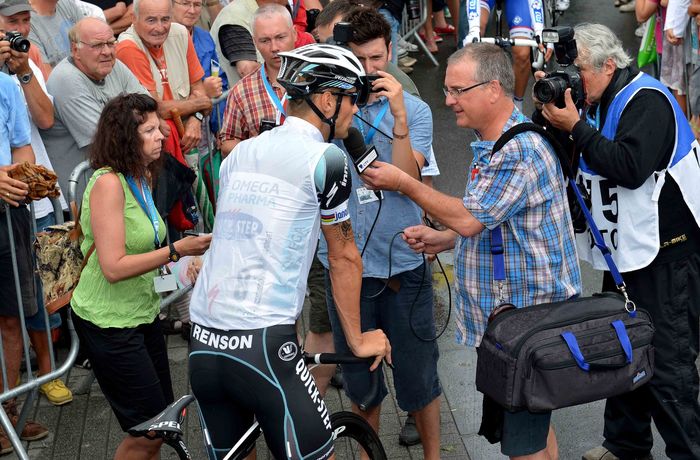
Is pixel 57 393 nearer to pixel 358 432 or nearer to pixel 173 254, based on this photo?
pixel 173 254

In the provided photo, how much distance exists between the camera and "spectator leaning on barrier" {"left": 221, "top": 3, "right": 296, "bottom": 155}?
18.8ft

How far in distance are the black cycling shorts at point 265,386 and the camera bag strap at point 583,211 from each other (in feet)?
3.21

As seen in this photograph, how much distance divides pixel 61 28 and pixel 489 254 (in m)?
4.07

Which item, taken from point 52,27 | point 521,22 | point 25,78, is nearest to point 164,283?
point 25,78

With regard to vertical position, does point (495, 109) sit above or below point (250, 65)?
above

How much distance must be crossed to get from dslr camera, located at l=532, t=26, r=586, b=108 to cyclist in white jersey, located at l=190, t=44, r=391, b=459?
988 millimetres

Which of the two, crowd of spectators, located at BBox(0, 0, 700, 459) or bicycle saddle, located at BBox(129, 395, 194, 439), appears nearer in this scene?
bicycle saddle, located at BBox(129, 395, 194, 439)

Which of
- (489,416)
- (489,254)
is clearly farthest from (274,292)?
(489,416)

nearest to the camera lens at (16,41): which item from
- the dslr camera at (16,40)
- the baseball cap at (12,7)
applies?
the dslr camera at (16,40)

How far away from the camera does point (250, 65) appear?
7219mm

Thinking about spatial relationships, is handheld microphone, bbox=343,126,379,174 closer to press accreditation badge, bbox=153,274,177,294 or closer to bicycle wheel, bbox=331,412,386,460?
bicycle wheel, bbox=331,412,386,460

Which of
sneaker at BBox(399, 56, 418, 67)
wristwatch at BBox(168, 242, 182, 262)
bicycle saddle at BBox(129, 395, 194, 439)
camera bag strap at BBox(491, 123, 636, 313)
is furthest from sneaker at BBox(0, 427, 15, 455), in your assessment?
sneaker at BBox(399, 56, 418, 67)

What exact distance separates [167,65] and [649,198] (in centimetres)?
366

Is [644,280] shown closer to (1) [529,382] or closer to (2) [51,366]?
(1) [529,382]
